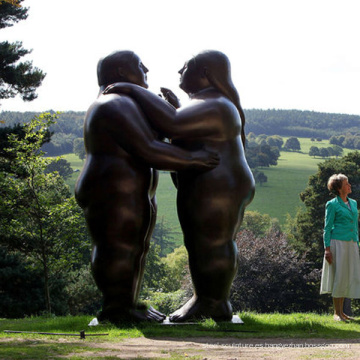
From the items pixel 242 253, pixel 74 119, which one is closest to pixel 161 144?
pixel 242 253

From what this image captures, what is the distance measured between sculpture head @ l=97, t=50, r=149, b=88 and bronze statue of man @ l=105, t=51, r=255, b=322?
0.44m

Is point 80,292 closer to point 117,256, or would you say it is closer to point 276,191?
point 117,256

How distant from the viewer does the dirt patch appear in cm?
438

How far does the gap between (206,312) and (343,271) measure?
211 centimetres

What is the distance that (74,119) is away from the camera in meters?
97.6

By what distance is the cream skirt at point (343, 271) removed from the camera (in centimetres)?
737

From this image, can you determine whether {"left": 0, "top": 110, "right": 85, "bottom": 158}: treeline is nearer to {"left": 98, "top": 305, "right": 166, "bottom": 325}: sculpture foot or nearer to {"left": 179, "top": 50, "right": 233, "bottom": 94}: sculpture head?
{"left": 179, "top": 50, "right": 233, "bottom": 94}: sculpture head

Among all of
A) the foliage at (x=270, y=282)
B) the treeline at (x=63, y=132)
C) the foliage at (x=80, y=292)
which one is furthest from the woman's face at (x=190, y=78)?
the treeline at (x=63, y=132)

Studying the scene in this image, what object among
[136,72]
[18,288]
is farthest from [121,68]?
[18,288]

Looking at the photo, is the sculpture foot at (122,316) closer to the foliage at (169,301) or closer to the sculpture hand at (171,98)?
the sculpture hand at (171,98)

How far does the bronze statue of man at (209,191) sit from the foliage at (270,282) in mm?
16263

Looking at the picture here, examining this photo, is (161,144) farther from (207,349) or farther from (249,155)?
(249,155)

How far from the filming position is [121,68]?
6.92 meters

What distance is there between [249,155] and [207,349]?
73.6 metres
